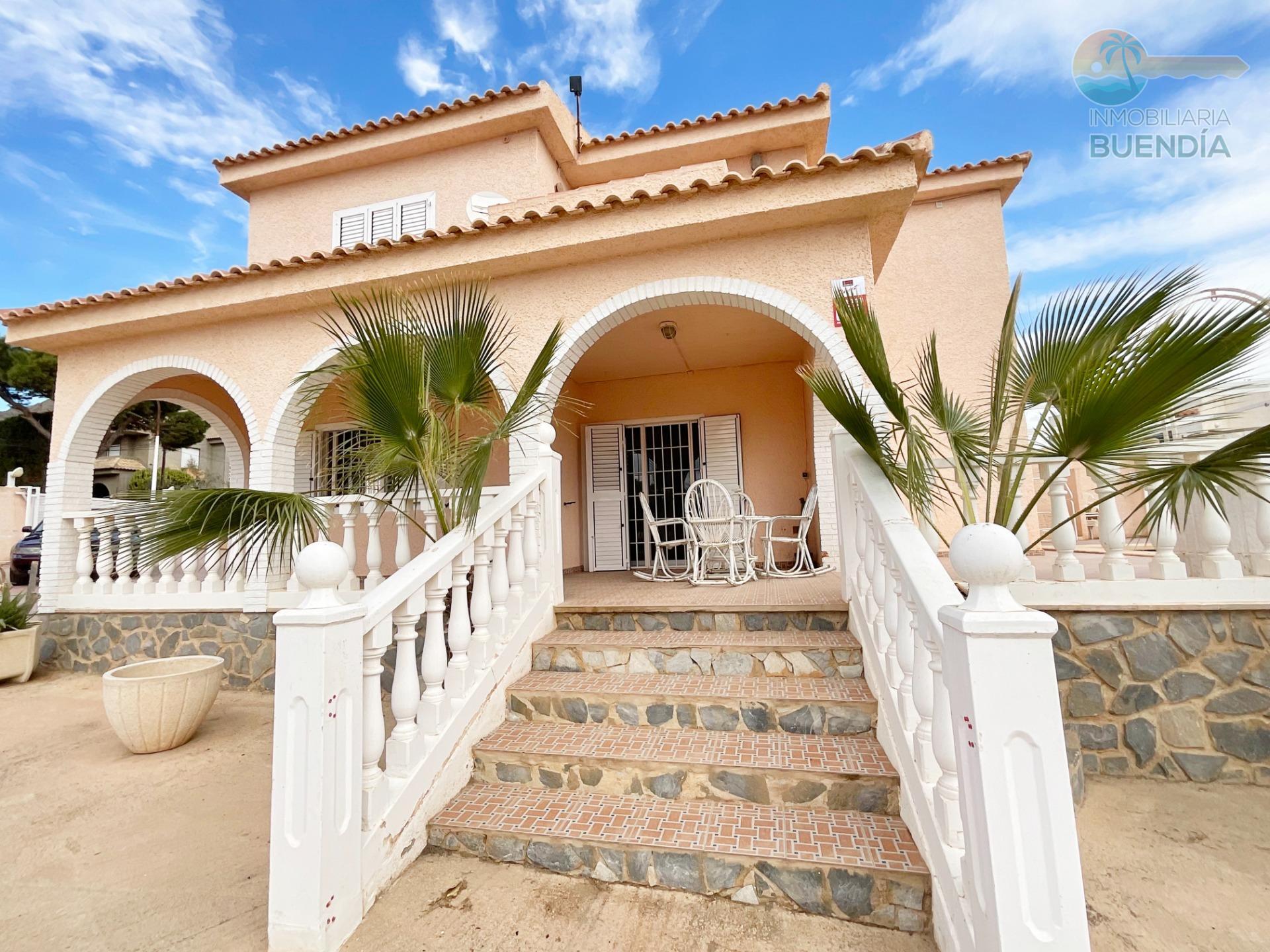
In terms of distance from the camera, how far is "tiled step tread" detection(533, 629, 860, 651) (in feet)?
10.5

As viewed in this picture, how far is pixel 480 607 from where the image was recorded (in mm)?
3055

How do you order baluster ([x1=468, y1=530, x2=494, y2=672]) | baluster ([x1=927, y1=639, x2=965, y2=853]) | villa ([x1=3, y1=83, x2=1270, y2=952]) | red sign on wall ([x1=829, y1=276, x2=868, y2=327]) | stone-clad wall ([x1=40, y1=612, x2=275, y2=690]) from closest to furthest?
baluster ([x1=927, y1=639, x2=965, y2=853]), villa ([x1=3, y1=83, x2=1270, y2=952]), baluster ([x1=468, y1=530, x2=494, y2=672]), red sign on wall ([x1=829, y1=276, x2=868, y2=327]), stone-clad wall ([x1=40, y1=612, x2=275, y2=690])

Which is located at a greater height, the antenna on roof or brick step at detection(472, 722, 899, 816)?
the antenna on roof

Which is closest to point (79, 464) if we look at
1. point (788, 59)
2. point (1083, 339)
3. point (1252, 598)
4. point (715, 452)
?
point (715, 452)

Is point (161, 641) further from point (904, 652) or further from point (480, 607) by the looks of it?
point (904, 652)

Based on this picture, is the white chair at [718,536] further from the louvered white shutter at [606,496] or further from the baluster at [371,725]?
the baluster at [371,725]

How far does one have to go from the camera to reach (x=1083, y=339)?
9.31 feet

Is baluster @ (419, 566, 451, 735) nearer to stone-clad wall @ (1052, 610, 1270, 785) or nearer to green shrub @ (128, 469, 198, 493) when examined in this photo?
stone-clad wall @ (1052, 610, 1270, 785)

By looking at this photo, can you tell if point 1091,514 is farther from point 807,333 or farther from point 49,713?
point 49,713

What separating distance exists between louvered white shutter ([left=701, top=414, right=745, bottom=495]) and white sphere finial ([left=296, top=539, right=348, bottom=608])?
6.03m

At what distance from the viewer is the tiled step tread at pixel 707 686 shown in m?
2.81

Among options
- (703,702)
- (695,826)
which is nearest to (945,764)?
(695,826)

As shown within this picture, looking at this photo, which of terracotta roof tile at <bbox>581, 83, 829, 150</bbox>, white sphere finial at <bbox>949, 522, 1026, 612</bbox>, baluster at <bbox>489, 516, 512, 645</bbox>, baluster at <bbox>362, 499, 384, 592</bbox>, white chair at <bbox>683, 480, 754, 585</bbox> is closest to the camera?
white sphere finial at <bbox>949, 522, 1026, 612</bbox>

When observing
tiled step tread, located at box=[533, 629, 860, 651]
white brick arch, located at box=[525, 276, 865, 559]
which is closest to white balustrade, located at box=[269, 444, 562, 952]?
tiled step tread, located at box=[533, 629, 860, 651]
